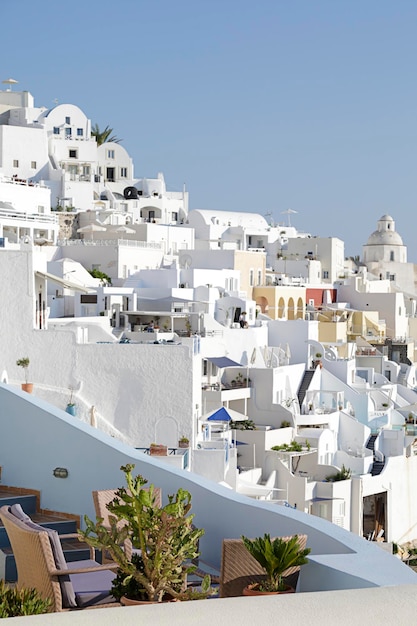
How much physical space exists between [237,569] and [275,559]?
0.88 ft

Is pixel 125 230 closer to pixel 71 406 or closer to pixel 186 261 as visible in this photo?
pixel 186 261

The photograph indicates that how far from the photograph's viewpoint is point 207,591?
432 centimetres

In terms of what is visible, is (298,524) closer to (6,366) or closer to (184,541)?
(184,541)

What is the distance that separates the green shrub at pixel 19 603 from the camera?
384 centimetres

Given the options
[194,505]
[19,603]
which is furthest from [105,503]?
[19,603]

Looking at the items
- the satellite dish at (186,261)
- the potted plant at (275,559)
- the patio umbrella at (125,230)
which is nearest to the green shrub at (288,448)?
the satellite dish at (186,261)

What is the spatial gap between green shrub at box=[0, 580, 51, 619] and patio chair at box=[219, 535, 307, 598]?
846mm

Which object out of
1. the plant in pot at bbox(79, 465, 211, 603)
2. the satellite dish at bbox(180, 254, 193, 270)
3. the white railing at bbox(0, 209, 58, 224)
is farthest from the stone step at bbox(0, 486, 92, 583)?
the satellite dish at bbox(180, 254, 193, 270)

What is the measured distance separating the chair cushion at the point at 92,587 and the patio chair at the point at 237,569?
1.67 ft

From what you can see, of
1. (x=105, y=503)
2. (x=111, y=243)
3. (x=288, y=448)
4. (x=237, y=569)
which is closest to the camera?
(x=237, y=569)

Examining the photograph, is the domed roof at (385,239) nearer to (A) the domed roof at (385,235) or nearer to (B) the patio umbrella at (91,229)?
(A) the domed roof at (385,235)

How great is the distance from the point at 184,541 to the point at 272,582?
0.42 m

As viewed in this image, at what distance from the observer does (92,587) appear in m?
4.79

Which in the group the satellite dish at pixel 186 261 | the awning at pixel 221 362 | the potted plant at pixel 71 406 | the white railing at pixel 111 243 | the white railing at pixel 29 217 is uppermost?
the white railing at pixel 29 217
